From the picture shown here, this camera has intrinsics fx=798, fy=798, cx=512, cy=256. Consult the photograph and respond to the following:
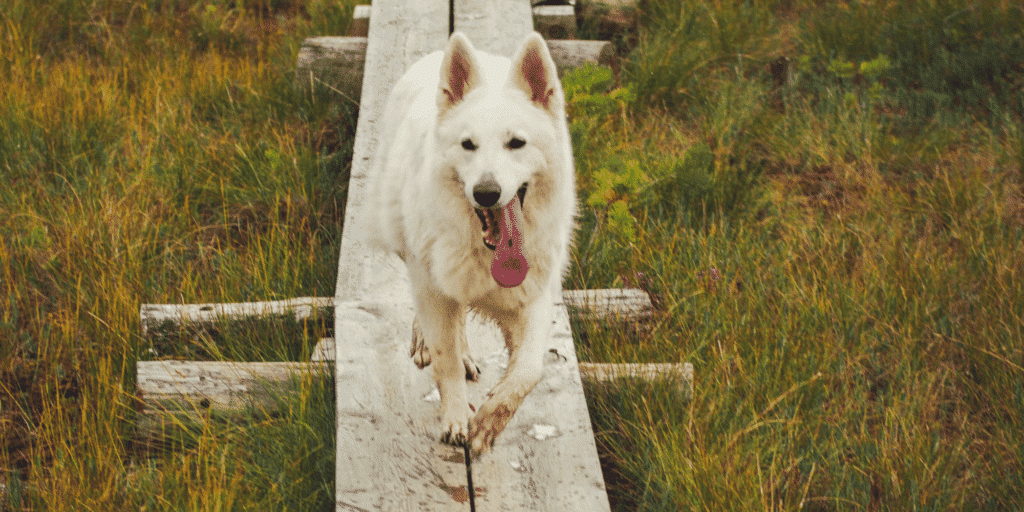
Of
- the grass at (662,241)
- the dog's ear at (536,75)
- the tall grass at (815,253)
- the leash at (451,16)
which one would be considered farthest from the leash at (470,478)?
the leash at (451,16)

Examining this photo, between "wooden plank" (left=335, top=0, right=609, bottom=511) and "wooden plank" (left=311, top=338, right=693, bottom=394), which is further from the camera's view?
"wooden plank" (left=311, top=338, right=693, bottom=394)

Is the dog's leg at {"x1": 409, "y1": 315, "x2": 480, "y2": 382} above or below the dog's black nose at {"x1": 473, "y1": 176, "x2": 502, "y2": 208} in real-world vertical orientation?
below

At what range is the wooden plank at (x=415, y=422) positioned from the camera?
232cm

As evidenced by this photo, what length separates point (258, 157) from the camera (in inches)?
162

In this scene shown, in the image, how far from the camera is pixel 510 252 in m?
2.33

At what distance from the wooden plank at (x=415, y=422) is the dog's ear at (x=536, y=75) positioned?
2.93ft

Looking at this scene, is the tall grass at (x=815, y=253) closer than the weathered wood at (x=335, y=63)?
Yes

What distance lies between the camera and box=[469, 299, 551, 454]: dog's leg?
2.34 metres

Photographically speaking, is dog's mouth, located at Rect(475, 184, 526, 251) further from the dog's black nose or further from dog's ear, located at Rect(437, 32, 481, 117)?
dog's ear, located at Rect(437, 32, 481, 117)

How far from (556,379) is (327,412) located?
785 millimetres

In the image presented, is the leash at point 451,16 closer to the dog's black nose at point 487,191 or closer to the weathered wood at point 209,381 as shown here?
the weathered wood at point 209,381

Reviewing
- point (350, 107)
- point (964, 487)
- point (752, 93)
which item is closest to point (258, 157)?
point (350, 107)

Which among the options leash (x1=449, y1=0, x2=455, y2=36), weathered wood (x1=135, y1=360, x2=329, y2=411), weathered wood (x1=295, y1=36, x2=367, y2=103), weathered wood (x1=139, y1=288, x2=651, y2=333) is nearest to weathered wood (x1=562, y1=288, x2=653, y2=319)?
weathered wood (x1=139, y1=288, x2=651, y2=333)

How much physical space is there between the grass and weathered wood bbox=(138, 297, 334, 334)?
8 cm
